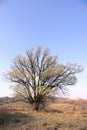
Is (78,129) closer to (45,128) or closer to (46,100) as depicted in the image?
(45,128)

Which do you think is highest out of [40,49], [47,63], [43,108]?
[40,49]

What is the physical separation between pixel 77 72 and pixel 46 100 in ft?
17.7

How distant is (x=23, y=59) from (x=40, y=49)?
2.60 meters

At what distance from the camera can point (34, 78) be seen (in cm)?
2611


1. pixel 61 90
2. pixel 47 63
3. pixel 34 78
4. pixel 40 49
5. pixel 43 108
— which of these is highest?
pixel 40 49

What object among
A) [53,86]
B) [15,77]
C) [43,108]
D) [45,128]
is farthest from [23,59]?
[45,128]

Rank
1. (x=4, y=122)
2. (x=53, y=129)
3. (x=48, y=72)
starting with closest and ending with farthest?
(x=53, y=129) < (x=4, y=122) < (x=48, y=72)

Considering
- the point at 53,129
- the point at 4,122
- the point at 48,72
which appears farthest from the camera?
the point at 48,72

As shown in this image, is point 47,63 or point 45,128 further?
point 47,63

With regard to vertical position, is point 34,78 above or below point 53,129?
above

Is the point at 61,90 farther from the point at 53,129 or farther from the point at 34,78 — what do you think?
the point at 53,129

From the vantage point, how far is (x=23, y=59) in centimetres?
2655

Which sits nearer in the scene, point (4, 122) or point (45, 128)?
point (45, 128)

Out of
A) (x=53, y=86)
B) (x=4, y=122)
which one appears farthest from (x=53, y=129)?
(x=53, y=86)
